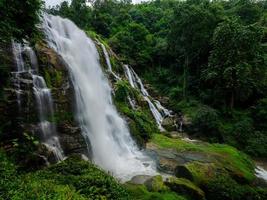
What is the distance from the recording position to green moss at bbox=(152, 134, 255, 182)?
1557cm

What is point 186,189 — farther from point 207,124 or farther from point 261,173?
point 207,124

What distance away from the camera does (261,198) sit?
39.8ft

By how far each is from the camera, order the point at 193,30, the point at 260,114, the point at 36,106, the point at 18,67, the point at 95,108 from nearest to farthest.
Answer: the point at 36,106 → the point at 18,67 → the point at 95,108 → the point at 260,114 → the point at 193,30

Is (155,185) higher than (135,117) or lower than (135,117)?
lower

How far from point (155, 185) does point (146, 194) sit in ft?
3.39

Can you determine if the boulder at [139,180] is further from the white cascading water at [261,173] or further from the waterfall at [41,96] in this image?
the white cascading water at [261,173]

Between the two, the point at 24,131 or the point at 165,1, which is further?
the point at 165,1

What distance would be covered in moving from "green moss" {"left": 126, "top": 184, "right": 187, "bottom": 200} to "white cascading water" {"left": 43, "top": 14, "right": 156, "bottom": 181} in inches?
130

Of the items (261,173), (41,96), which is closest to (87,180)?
(41,96)

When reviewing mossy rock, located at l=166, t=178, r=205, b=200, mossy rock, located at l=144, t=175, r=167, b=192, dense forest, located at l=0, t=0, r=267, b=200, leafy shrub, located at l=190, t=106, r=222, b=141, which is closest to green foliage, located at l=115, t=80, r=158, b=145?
dense forest, located at l=0, t=0, r=267, b=200

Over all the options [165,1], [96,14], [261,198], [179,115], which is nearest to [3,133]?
[261,198]

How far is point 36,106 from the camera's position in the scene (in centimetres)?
1409

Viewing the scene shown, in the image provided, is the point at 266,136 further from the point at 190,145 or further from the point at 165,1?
the point at 165,1

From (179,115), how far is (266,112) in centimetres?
779
